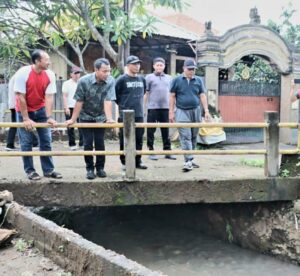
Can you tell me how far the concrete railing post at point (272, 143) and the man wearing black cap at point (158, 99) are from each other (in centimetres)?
182

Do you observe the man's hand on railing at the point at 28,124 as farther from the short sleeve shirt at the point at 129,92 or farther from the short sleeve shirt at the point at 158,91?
the short sleeve shirt at the point at 158,91

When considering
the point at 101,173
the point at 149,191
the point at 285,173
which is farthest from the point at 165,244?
the point at 285,173

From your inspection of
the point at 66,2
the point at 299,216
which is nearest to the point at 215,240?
the point at 299,216

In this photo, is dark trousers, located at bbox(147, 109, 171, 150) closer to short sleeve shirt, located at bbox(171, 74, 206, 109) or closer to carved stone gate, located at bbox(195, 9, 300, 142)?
short sleeve shirt, located at bbox(171, 74, 206, 109)

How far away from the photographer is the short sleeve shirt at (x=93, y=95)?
5656mm

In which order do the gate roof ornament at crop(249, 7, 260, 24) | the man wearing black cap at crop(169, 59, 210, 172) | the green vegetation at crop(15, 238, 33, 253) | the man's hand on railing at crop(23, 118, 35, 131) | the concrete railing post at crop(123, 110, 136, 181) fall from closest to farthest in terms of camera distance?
the green vegetation at crop(15, 238, 33, 253) → the man's hand on railing at crop(23, 118, 35, 131) → the concrete railing post at crop(123, 110, 136, 181) → the man wearing black cap at crop(169, 59, 210, 172) → the gate roof ornament at crop(249, 7, 260, 24)

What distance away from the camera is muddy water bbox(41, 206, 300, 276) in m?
6.10

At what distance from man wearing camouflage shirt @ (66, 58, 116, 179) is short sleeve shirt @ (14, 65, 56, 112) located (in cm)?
39

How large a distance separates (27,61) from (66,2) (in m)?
5.39

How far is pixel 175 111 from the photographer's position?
22.9 ft

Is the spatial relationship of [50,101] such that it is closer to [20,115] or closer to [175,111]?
[20,115]

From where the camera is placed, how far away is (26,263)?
12.9 feet

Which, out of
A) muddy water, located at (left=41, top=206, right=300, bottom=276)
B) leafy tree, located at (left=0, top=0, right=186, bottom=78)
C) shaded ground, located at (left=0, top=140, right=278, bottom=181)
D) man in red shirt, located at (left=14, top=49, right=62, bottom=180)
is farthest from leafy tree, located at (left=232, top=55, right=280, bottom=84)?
man in red shirt, located at (left=14, top=49, right=62, bottom=180)

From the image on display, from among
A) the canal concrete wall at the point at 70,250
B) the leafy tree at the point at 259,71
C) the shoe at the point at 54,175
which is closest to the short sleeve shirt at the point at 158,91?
the shoe at the point at 54,175
